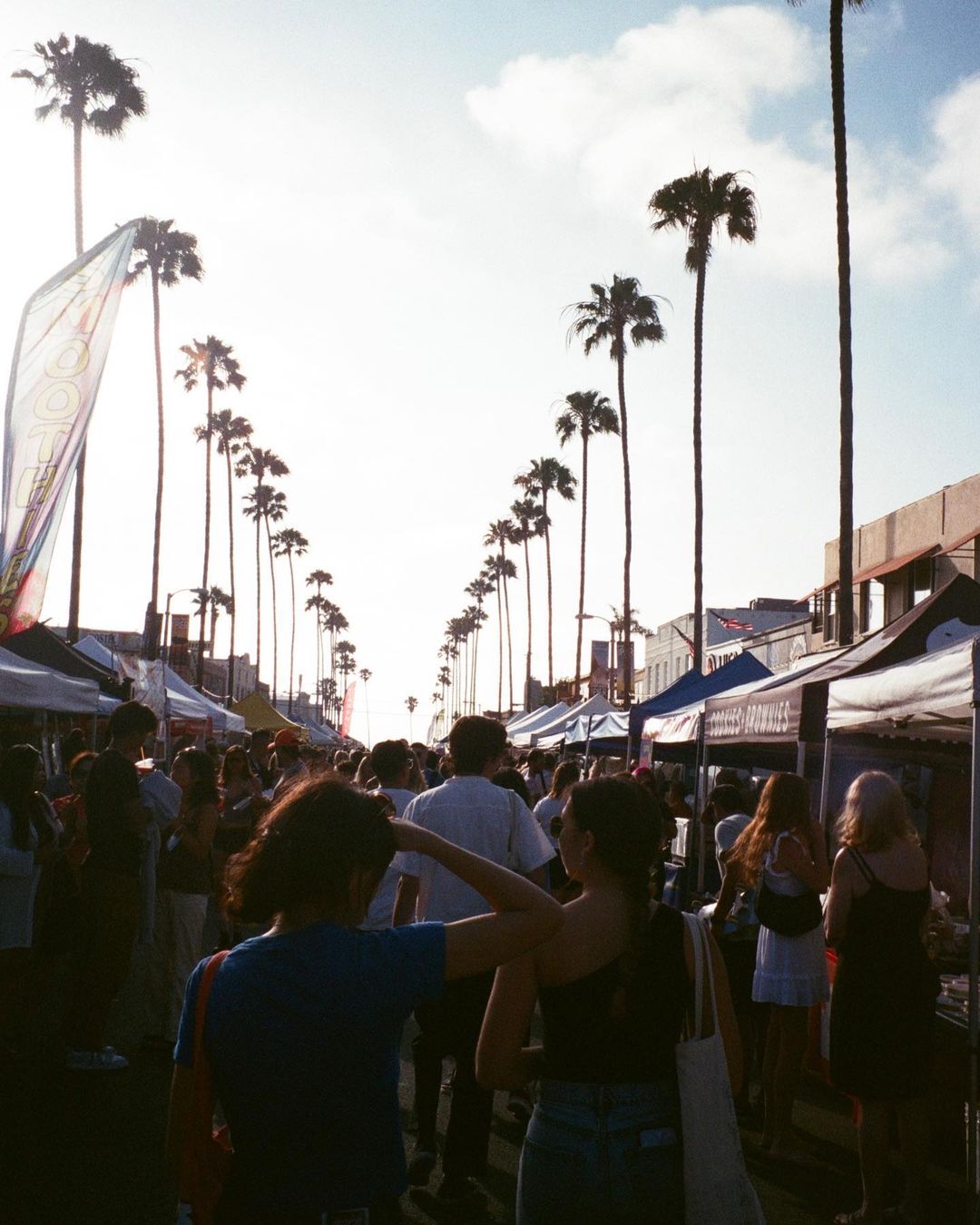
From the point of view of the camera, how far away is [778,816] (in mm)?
6629

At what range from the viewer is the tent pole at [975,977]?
5559mm

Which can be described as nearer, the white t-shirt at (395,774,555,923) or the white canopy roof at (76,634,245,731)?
the white t-shirt at (395,774,555,923)

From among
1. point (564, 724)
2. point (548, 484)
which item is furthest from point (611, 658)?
point (564, 724)

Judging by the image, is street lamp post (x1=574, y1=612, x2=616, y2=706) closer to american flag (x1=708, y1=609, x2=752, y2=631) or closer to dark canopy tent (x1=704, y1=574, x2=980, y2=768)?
american flag (x1=708, y1=609, x2=752, y2=631)

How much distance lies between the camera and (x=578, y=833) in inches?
120

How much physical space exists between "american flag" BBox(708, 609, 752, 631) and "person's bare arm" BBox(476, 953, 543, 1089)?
56.2 metres

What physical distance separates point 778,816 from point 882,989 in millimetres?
1309

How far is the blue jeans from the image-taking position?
9.18 ft

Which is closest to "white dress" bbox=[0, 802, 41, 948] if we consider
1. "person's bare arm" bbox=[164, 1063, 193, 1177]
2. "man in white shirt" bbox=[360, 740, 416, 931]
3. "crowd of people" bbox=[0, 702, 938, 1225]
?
"crowd of people" bbox=[0, 702, 938, 1225]

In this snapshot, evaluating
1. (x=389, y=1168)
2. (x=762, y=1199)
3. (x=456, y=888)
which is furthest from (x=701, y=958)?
(x=762, y=1199)

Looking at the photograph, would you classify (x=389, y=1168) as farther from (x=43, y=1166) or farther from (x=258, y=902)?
(x=43, y=1166)

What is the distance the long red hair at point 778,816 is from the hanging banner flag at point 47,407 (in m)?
6.41

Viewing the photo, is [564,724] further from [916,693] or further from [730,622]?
[730,622]

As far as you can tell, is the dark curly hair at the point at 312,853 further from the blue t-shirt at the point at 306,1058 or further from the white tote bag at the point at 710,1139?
the white tote bag at the point at 710,1139
